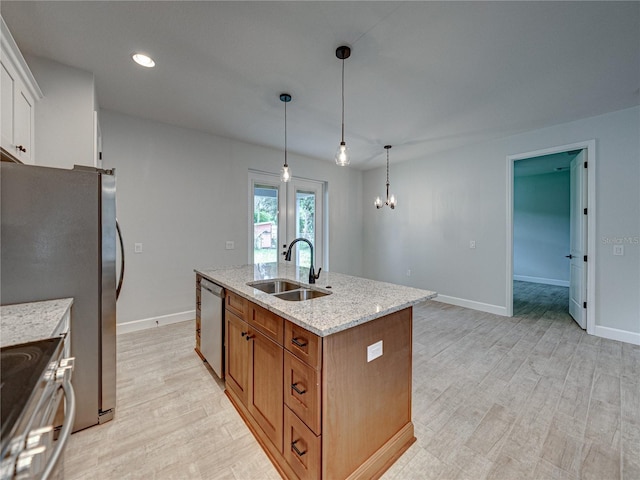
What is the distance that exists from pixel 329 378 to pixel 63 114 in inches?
117

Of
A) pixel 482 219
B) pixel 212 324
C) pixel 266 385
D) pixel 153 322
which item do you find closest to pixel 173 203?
pixel 153 322

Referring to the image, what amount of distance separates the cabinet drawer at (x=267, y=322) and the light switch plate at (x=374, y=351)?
464 mm

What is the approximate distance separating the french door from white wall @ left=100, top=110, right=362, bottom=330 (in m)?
0.21

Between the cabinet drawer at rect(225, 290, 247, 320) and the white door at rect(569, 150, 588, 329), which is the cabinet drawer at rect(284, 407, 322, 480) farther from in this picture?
the white door at rect(569, 150, 588, 329)

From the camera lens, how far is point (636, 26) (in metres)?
1.83

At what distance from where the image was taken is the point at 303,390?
49.7 inches

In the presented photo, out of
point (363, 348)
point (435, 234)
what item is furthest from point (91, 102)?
point (435, 234)

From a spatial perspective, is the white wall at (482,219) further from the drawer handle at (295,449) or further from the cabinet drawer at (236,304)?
the drawer handle at (295,449)

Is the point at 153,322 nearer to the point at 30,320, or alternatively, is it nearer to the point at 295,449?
the point at 30,320

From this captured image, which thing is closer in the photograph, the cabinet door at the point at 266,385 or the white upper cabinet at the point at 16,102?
the cabinet door at the point at 266,385

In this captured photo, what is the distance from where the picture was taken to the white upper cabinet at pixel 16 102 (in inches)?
61.8

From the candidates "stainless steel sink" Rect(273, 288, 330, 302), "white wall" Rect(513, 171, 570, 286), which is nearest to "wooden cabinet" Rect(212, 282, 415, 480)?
"stainless steel sink" Rect(273, 288, 330, 302)

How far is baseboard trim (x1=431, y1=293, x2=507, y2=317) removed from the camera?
403cm

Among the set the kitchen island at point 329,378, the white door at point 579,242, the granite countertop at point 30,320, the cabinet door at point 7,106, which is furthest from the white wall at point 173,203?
the white door at point 579,242
